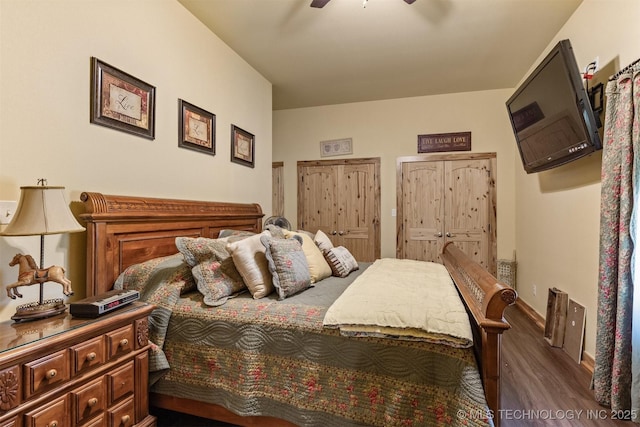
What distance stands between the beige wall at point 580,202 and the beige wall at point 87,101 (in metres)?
3.15

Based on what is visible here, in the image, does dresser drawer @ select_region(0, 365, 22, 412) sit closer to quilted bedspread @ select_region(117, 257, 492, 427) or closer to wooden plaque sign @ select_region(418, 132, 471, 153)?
quilted bedspread @ select_region(117, 257, 492, 427)

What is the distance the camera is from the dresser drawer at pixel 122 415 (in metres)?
1.42

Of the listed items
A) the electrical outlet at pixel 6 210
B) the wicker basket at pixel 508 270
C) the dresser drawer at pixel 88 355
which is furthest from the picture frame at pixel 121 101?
the wicker basket at pixel 508 270

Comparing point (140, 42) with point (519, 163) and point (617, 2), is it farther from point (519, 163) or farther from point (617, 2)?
point (519, 163)

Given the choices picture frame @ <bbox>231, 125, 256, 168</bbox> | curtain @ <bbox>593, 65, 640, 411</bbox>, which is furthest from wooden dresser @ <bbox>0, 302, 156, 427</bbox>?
curtain @ <bbox>593, 65, 640, 411</bbox>

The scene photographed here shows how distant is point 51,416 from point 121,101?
1.73 m

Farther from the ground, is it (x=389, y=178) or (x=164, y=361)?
(x=389, y=178)

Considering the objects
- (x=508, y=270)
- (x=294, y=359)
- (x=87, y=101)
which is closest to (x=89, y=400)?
(x=294, y=359)

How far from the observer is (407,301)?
1592 millimetres

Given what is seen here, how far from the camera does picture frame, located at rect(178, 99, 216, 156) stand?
98.4 inches

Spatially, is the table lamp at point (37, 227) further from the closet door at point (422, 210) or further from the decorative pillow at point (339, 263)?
the closet door at point (422, 210)

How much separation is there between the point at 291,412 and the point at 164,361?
2.50 ft

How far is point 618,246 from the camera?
73.0 inches

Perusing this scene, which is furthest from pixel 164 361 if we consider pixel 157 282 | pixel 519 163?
pixel 519 163
